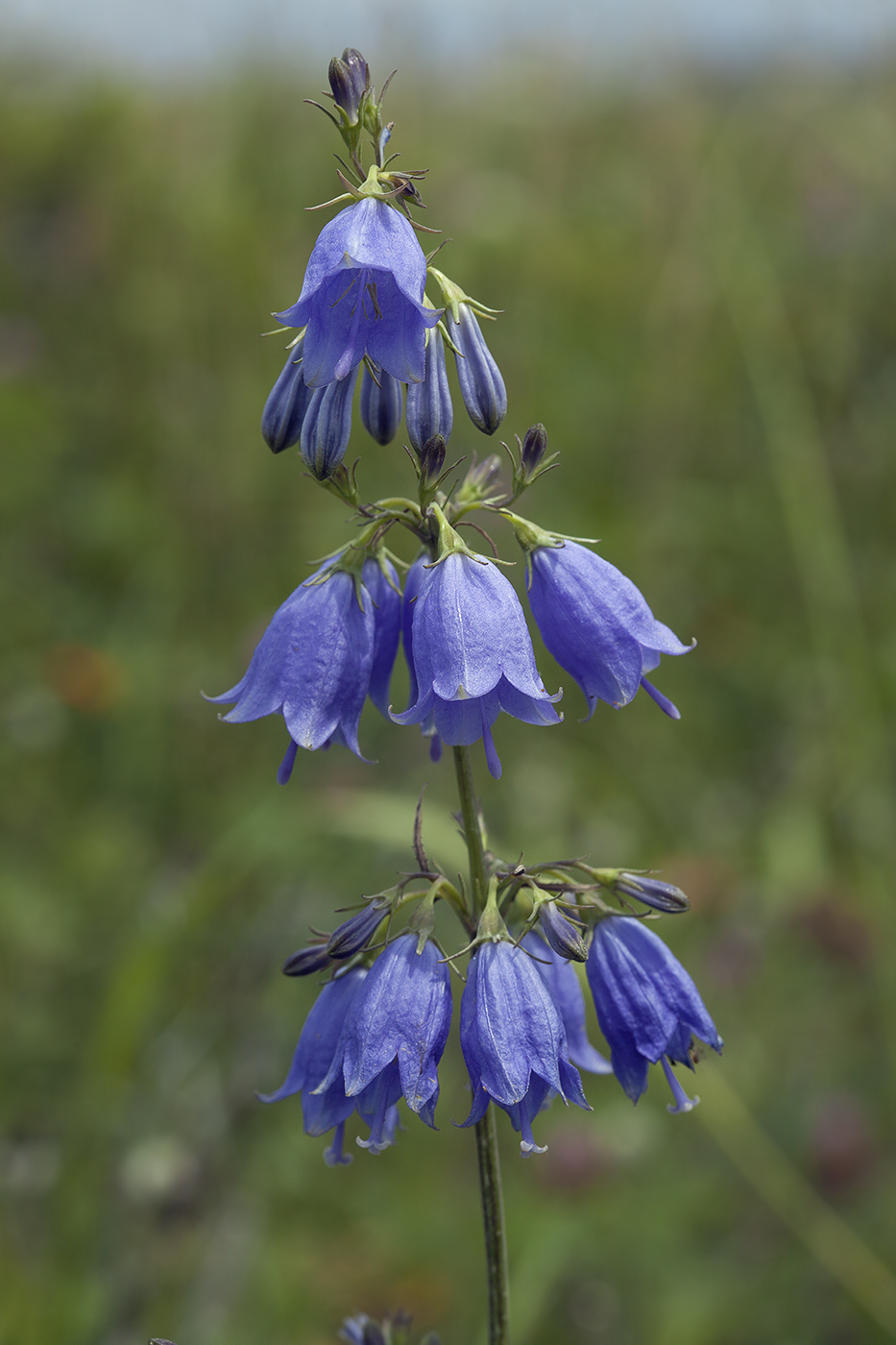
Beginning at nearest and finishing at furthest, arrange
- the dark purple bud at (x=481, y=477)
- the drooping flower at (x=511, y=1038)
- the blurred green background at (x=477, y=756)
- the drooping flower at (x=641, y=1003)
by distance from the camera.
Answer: the drooping flower at (x=511, y=1038) → the drooping flower at (x=641, y=1003) → the dark purple bud at (x=481, y=477) → the blurred green background at (x=477, y=756)

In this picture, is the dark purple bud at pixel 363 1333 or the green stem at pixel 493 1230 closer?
the green stem at pixel 493 1230

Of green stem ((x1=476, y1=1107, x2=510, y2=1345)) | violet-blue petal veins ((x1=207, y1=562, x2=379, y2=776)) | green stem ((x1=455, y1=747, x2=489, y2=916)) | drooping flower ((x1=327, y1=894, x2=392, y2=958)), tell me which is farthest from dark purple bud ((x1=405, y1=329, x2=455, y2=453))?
green stem ((x1=476, y1=1107, x2=510, y2=1345))

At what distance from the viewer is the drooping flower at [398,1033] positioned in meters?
1.81

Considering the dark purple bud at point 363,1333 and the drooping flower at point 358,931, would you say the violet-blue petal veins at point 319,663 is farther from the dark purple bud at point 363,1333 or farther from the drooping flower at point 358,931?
the dark purple bud at point 363,1333

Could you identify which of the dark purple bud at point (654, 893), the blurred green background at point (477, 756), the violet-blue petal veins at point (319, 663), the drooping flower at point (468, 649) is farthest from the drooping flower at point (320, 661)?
the blurred green background at point (477, 756)

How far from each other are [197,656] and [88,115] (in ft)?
17.1

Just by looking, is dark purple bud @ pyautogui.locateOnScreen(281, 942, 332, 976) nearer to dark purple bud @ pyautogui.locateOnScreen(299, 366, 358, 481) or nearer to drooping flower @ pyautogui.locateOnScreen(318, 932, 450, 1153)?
drooping flower @ pyautogui.locateOnScreen(318, 932, 450, 1153)

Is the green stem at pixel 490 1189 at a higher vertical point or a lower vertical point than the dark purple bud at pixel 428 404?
lower

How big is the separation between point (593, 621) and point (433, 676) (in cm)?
33

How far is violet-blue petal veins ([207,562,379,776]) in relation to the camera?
2.01 m

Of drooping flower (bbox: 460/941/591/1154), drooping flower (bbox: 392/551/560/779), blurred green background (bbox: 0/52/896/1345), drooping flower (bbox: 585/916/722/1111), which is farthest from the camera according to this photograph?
blurred green background (bbox: 0/52/896/1345)

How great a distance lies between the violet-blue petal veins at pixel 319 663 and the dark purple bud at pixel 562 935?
1.51 feet

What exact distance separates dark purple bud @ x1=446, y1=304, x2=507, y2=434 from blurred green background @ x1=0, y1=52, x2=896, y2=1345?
224cm

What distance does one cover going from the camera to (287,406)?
6.50 feet
